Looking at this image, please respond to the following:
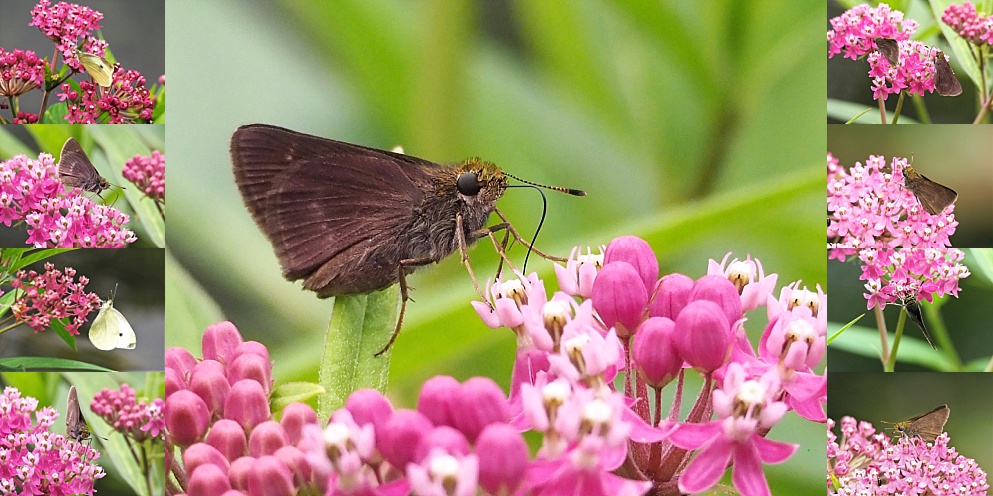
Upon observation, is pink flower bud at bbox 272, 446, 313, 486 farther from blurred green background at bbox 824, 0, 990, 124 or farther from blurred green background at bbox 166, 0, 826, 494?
blurred green background at bbox 824, 0, 990, 124

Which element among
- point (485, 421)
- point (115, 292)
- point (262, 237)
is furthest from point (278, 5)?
point (485, 421)

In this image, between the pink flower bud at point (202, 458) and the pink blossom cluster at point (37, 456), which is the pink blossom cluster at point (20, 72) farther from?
the pink flower bud at point (202, 458)

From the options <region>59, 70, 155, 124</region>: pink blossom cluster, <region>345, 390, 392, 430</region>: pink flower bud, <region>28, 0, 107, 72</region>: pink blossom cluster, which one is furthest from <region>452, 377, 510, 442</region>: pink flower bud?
<region>28, 0, 107, 72</region>: pink blossom cluster

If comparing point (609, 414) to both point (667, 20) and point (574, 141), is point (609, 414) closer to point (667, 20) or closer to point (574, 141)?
point (574, 141)

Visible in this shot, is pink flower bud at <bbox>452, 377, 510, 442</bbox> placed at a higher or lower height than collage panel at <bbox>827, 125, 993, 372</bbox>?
lower

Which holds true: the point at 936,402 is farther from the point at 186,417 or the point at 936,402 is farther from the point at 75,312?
the point at 75,312

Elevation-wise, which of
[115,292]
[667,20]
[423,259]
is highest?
[667,20]
